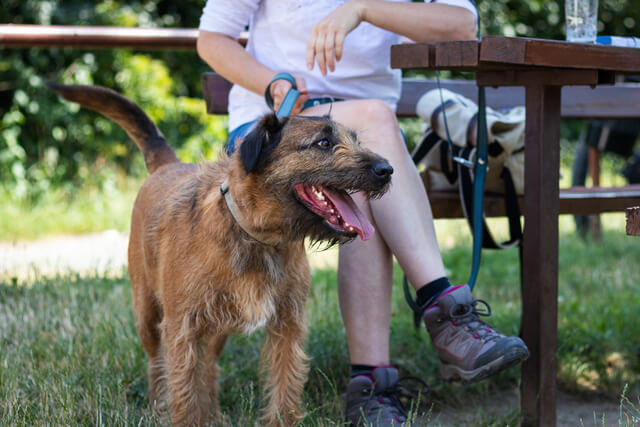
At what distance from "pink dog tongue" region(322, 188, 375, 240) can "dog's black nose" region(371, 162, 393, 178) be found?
6.5 inches

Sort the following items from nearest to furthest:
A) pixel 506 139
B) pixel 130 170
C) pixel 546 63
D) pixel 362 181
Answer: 1. pixel 362 181
2. pixel 546 63
3. pixel 506 139
4. pixel 130 170

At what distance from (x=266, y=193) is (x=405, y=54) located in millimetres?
741

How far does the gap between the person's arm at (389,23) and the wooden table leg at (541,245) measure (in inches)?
16.2

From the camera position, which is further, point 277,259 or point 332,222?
point 277,259

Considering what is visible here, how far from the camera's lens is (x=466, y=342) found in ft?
8.62

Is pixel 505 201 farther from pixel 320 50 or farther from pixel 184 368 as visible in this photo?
pixel 184 368

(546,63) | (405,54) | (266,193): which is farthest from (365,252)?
(546,63)

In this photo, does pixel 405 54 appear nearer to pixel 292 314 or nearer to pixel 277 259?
pixel 277 259

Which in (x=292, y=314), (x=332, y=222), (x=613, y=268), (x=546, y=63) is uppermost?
(x=546, y=63)

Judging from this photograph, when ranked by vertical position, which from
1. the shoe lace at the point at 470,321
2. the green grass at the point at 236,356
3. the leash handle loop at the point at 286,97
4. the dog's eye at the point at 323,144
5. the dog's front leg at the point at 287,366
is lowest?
the green grass at the point at 236,356

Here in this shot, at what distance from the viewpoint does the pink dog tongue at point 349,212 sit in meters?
2.37

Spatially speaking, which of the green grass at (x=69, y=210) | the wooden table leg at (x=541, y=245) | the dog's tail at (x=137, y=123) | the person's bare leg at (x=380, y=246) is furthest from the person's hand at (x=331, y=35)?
the green grass at (x=69, y=210)

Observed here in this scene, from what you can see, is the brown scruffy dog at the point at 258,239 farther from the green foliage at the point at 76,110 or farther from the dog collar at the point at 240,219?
the green foliage at the point at 76,110

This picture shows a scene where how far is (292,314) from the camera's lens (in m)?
2.64
